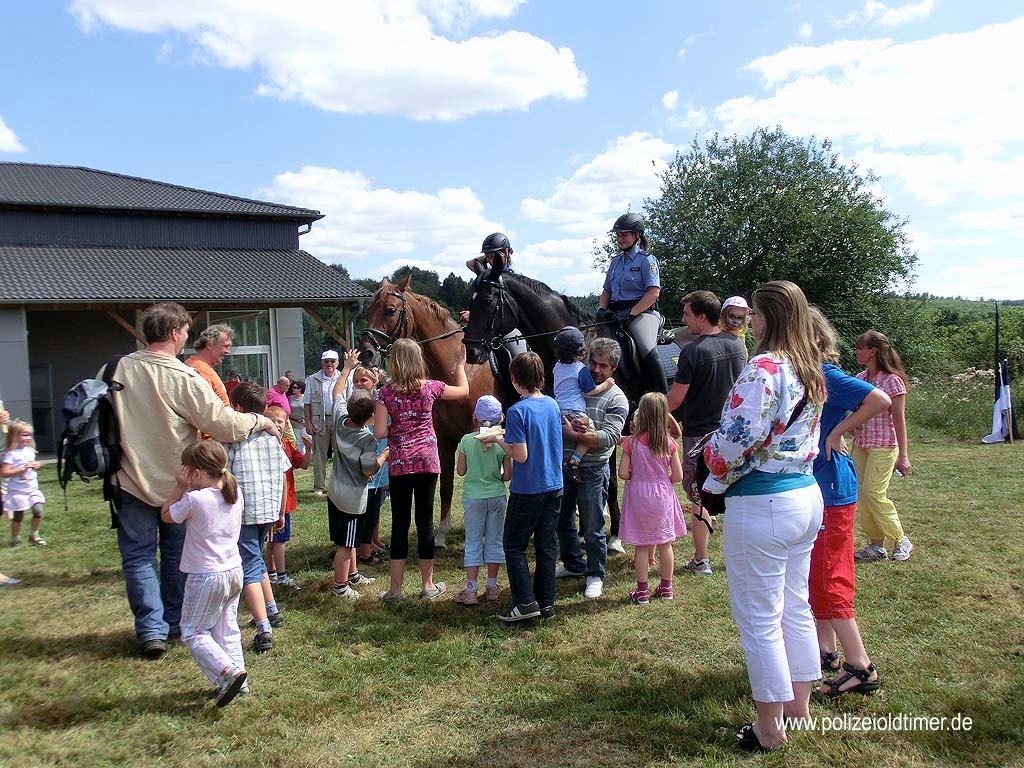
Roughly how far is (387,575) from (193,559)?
2.56 metres

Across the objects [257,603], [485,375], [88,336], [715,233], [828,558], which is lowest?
[257,603]

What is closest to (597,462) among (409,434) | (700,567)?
(700,567)

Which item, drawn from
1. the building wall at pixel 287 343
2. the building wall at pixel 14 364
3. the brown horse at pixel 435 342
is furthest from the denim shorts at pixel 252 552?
the building wall at pixel 287 343

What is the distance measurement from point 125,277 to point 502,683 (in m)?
18.7

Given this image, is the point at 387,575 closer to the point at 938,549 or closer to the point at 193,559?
the point at 193,559

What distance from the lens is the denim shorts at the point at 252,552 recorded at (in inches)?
177

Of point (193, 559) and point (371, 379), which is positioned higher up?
point (371, 379)

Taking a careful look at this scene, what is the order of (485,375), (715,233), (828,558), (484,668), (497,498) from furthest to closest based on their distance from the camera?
(715,233), (485,375), (497,498), (484,668), (828,558)

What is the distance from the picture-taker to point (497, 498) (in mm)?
5188

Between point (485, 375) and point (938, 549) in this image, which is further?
point (485, 375)

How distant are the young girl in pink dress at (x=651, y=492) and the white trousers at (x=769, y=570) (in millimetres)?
1961

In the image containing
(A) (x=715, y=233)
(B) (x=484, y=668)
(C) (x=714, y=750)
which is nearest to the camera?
(C) (x=714, y=750)

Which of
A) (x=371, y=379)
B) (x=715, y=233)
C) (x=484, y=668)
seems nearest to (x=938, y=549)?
(x=484, y=668)

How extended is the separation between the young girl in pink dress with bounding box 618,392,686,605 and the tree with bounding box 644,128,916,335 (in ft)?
93.8
